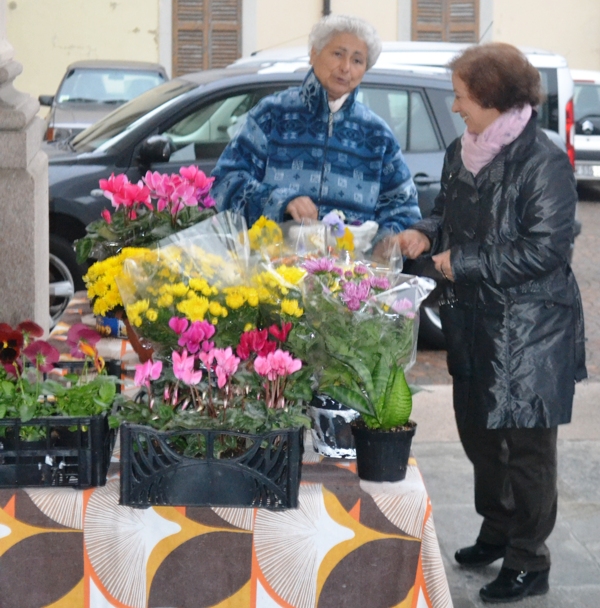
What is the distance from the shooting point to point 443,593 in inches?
86.2

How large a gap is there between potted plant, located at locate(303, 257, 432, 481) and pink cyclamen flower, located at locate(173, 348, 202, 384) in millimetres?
283

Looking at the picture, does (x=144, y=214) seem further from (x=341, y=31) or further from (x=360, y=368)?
(x=360, y=368)

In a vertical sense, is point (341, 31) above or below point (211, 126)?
above

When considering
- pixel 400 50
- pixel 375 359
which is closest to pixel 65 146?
pixel 400 50

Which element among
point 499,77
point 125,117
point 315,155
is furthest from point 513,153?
point 125,117

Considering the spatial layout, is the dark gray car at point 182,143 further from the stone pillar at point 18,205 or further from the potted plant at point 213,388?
the potted plant at point 213,388

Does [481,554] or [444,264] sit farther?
[481,554]

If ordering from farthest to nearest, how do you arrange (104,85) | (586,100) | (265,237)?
(586,100) < (104,85) < (265,237)

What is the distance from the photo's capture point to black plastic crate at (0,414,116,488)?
2.13m

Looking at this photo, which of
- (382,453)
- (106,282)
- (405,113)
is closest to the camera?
(382,453)

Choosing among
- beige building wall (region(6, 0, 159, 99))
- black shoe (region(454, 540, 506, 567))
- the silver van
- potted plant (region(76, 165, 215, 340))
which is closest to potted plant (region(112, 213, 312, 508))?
potted plant (region(76, 165, 215, 340))

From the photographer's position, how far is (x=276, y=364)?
212 cm

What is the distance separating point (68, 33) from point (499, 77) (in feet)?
58.6

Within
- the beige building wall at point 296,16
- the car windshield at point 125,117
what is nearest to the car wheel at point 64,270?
the car windshield at point 125,117
